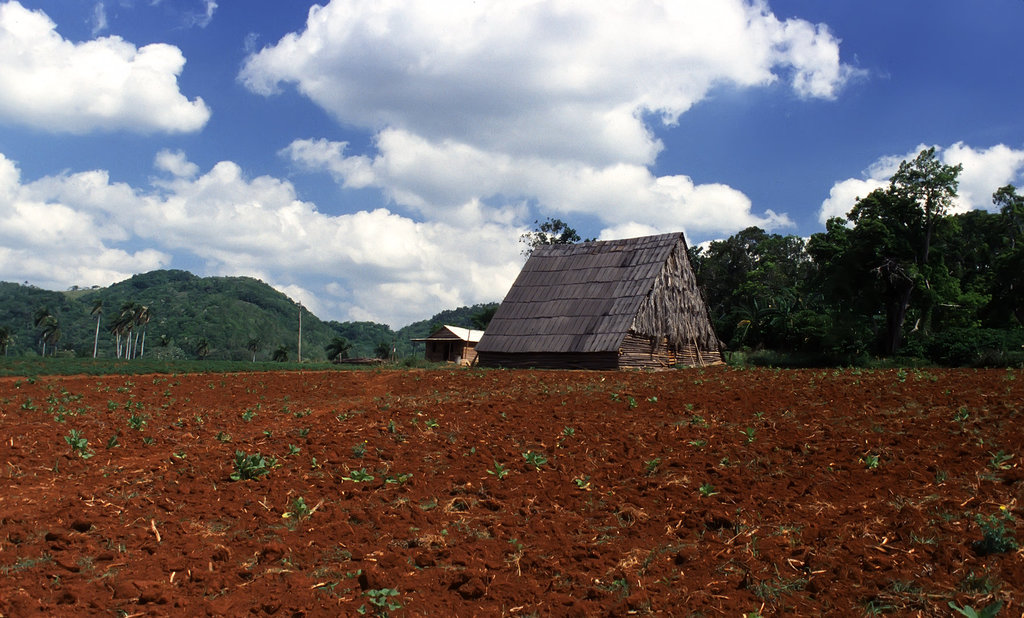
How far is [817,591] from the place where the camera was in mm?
4848

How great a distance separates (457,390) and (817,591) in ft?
46.1

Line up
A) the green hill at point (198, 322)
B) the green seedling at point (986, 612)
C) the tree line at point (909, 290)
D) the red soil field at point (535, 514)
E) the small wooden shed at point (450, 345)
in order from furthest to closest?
1. the green hill at point (198, 322)
2. the small wooden shed at point (450, 345)
3. the tree line at point (909, 290)
4. the red soil field at point (535, 514)
5. the green seedling at point (986, 612)

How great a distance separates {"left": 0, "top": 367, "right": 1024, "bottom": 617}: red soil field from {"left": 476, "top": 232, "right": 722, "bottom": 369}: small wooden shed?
18941mm

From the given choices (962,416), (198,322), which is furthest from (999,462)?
(198,322)

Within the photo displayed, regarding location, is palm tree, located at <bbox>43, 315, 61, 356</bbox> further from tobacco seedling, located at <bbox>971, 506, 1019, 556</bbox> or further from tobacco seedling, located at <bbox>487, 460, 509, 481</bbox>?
tobacco seedling, located at <bbox>971, 506, 1019, 556</bbox>

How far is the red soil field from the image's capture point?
193 inches

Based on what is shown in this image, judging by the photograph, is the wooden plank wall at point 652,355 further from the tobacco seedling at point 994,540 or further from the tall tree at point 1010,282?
the tobacco seedling at point 994,540

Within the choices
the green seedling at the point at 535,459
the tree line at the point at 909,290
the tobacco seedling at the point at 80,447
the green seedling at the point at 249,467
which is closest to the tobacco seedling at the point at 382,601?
A: the green seedling at the point at 535,459

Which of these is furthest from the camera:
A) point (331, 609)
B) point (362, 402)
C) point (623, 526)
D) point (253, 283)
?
point (253, 283)

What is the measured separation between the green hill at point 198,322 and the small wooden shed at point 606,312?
173ft

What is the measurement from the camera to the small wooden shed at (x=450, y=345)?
51219 millimetres

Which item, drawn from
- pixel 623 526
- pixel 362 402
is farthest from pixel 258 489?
pixel 362 402

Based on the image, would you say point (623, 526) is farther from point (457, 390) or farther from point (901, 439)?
point (457, 390)

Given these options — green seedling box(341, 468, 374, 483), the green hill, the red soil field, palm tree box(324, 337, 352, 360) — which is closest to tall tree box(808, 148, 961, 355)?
the red soil field
